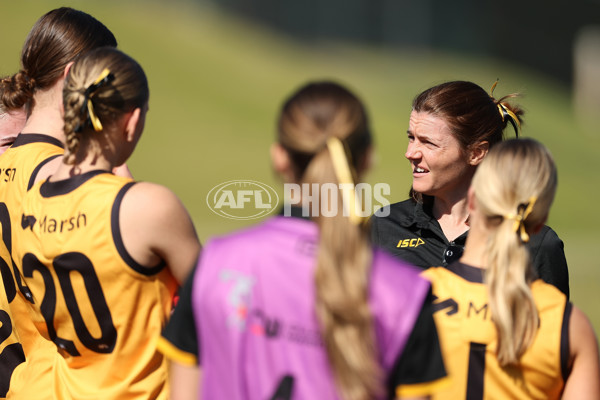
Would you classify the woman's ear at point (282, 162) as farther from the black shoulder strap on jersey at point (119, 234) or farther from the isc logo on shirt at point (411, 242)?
the isc logo on shirt at point (411, 242)

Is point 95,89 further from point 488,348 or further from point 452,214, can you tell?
point 452,214

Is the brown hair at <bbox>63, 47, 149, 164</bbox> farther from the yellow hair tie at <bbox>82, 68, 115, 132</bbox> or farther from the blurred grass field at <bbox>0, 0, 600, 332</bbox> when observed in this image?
the blurred grass field at <bbox>0, 0, 600, 332</bbox>

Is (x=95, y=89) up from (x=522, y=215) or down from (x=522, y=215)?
up

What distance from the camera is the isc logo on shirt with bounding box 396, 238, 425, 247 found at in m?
4.01

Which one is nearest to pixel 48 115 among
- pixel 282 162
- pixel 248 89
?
pixel 282 162

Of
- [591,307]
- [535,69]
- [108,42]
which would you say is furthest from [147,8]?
[108,42]

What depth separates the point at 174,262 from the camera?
2697 millimetres

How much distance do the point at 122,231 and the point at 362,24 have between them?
36.6m

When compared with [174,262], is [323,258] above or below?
above

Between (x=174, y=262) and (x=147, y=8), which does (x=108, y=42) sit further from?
(x=147, y=8)

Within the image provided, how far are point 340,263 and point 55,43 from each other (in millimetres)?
1614

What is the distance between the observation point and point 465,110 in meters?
4.00

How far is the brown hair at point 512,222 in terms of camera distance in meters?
2.56

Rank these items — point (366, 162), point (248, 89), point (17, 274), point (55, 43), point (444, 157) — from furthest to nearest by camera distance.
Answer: point (248, 89)
point (444, 157)
point (55, 43)
point (17, 274)
point (366, 162)
